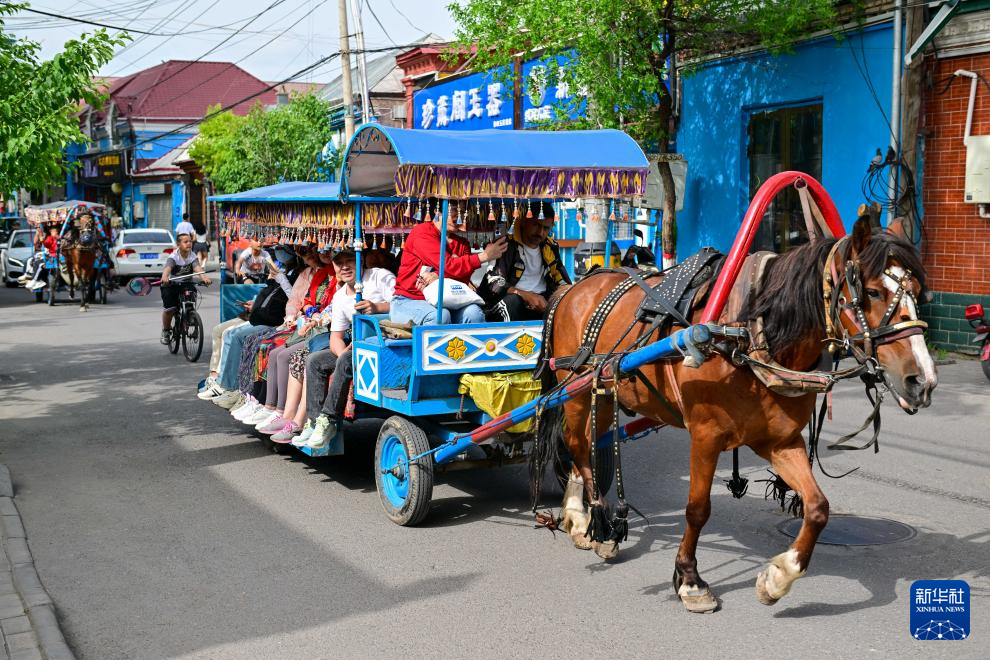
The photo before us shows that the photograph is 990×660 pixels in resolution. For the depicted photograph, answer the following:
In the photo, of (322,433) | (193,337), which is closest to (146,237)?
(193,337)

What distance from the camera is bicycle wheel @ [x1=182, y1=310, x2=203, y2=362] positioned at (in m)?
15.2

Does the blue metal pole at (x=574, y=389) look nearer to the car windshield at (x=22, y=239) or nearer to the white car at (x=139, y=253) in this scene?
the white car at (x=139, y=253)

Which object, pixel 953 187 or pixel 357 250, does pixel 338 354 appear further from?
pixel 953 187

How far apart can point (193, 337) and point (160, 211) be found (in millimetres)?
40842

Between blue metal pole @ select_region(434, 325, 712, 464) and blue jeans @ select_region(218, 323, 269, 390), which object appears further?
blue jeans @ select_region(218, 323, 269, 390)

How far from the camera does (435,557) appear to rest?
622cm

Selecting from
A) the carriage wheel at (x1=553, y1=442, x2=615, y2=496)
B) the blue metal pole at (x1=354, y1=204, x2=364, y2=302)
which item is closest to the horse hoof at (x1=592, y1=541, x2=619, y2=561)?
the carriage wheel at (x1=553, y1=442, x2=615, y2=496)

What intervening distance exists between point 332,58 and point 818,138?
13253 millimetres

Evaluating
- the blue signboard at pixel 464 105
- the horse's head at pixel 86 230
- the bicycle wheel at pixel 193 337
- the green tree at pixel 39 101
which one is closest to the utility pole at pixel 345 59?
the blue signboard at pixel 464 105

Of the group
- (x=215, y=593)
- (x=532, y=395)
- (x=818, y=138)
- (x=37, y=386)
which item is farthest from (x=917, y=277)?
(x=818, y=138)

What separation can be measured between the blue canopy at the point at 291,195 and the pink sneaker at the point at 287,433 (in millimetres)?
1905

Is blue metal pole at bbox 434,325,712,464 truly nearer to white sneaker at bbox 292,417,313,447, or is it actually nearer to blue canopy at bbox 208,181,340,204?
white sneaker at bbox 292,417,313,447

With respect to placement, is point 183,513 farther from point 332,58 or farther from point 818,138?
point 332,58

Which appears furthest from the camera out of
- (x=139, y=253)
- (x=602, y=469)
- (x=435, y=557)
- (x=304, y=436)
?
(x=139, y=253)
